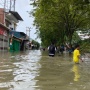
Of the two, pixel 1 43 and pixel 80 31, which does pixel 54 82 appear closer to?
pixel 80 31

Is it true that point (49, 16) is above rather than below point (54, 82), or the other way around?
above

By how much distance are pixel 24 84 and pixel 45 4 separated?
7.22 metres

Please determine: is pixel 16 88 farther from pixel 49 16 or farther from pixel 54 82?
pixel 49 16

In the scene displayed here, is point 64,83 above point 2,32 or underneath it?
underneath

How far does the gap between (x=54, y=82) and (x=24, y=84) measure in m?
1.12

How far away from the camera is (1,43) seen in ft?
173

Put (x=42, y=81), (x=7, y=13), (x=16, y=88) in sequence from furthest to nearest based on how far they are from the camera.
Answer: (x=7, y=13)
(x=42, y=81)
(x=16, y=88)

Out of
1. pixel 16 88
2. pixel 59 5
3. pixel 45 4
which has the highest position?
pixel 59 5

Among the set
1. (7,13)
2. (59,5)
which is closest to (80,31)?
(59,5)

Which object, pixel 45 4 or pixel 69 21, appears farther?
pixel 69 21

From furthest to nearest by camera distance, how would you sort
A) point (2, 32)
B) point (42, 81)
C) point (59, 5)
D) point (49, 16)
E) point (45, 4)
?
point (2, 32), point (49, 16), point (59, 5), point (45, 4), point (42, 81)

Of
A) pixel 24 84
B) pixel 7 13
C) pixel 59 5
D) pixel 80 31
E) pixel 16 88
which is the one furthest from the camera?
pixel 7 13

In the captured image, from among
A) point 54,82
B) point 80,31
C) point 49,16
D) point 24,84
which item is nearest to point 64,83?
point 54,82

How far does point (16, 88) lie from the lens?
9156mm
